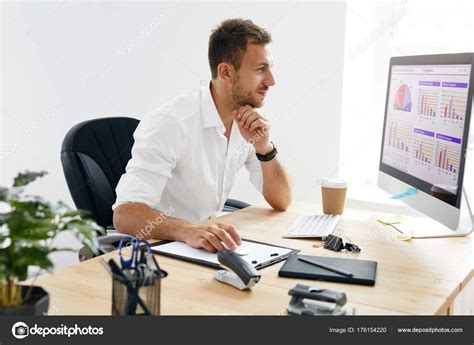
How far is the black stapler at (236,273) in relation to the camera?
4.15ft

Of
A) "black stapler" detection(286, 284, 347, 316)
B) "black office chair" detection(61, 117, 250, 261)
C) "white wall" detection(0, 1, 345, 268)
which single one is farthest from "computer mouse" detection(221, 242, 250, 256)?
"white wall" detection(0, 1, 345, 268)

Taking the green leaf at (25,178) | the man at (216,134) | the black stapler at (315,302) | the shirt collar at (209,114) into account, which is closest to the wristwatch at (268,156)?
the man at (216,134)

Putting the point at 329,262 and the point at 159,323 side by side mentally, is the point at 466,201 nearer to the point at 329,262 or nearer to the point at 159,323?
the point at 329,262

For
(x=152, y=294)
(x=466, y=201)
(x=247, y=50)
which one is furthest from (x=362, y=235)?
(x=152, y=294)

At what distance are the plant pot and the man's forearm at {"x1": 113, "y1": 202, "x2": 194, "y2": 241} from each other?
2.05 feet

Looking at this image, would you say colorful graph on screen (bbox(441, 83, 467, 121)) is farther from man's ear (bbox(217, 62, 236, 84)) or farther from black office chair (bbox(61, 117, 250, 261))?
black office chair (bbox(61, 117, 250, 261))

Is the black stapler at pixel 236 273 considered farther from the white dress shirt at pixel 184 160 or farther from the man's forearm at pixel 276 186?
the man's forearm at pixel 276 186

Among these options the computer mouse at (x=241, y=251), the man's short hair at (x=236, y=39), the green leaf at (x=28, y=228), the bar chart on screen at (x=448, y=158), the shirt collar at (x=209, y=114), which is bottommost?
the computer mouse at (x=241, y=251)

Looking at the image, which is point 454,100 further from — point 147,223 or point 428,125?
point 147,223

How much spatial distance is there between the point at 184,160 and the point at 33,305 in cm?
112

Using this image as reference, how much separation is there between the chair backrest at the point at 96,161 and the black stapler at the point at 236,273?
2.54 ft

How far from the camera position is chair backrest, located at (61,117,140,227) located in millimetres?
2010

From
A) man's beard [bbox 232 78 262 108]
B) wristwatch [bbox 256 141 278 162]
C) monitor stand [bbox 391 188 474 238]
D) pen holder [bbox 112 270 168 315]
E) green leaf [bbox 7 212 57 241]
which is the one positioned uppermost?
man's beard [bbox 232 78 262 108]

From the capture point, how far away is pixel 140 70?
3.19 metres
